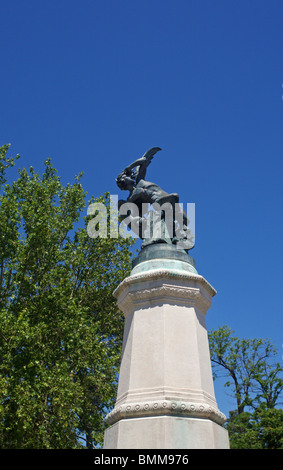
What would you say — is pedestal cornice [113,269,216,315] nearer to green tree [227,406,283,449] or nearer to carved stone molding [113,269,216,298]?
carved stone molding [113,269,216,298]

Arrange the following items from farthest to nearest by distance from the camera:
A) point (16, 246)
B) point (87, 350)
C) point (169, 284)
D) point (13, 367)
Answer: point (16, 246), point (87, 350), point (13, 367), point (169, 284)

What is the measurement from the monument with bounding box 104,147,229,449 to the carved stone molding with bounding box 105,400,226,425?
1cm

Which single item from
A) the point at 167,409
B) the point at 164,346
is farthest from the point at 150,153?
the point at 167,409

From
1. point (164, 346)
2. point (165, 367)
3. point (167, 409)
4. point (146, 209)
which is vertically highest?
point (146, 209)

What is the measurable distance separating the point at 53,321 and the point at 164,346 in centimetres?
1061

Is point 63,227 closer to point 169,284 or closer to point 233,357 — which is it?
point 169,284

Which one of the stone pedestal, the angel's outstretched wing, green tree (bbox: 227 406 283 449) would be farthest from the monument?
green tree (bbox: 227 406 283 449)

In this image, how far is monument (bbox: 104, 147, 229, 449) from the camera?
462 cm

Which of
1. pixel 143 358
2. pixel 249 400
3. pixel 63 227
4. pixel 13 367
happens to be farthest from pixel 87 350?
pixel 249 400

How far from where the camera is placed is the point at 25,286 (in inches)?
606

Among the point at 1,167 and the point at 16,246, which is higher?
the point at 1,167

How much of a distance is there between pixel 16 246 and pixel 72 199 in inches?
214

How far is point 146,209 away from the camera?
7082mm

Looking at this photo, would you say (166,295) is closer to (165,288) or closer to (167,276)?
(165,288)
